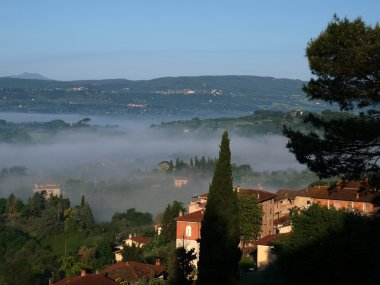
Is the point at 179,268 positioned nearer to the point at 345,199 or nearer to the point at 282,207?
the point at 345,199

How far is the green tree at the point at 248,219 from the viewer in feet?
120

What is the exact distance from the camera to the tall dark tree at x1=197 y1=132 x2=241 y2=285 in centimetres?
2200

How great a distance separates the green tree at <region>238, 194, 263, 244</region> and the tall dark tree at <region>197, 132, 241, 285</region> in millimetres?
11372

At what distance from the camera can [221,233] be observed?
23.6m

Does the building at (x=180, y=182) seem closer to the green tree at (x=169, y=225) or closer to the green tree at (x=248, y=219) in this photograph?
the green tree at (x=169, y=225)

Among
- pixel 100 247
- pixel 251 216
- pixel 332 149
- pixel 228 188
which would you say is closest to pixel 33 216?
pixel 100 247

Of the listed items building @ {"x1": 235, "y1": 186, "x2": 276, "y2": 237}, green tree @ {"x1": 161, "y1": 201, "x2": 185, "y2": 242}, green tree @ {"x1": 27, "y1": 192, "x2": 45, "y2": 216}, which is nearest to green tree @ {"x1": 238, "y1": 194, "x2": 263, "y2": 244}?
building @ {"x1": 235, "y1": 186, "x2": 276, "y2": 237}

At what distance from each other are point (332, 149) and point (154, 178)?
138265 mm

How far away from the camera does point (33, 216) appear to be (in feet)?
295

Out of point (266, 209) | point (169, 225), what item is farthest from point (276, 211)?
point (169, 225)

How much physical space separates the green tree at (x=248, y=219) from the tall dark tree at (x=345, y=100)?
20.0m

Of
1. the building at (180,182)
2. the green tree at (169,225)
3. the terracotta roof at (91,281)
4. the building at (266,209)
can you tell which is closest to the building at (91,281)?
the terracotta roof at (91,281)

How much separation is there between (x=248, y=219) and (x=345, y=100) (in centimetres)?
2135

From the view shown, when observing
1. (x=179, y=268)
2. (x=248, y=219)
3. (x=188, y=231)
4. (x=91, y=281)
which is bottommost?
(x=188, y=231)
